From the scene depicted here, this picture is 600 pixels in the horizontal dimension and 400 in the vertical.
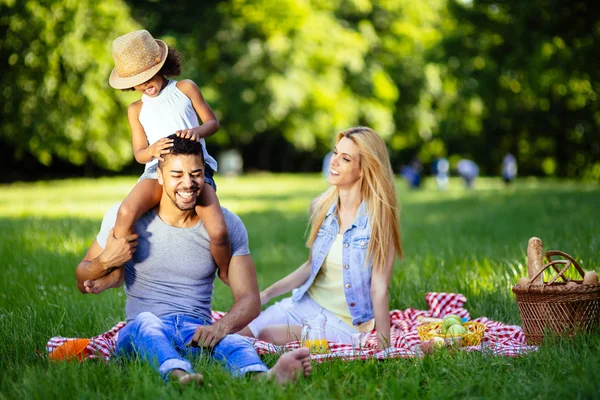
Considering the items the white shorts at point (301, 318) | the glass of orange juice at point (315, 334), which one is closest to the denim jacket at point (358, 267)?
the white shorts at point (301, 318)

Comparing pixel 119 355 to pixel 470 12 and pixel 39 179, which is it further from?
pixel 39 179

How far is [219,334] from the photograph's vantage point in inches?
172

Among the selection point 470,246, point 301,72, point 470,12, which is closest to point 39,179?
point 301,72

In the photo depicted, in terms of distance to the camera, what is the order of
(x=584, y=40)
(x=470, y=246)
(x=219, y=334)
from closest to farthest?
(x=219, y=334) < (x=470, y=246) < (x=584, y=40)

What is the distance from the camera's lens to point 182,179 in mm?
4543

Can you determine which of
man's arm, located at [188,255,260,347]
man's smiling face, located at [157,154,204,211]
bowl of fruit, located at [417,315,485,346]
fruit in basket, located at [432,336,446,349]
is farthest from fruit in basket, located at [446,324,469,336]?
man's smiling face, located at [157,154,204,211]

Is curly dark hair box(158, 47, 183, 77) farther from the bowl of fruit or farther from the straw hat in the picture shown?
the bowl of fruit

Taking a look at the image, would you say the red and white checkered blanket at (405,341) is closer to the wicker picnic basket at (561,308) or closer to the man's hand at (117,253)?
the wicker picnic basket at (561,308)

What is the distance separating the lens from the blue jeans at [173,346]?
3934 mm

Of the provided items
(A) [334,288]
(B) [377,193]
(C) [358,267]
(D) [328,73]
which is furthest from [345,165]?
(D) [328,73]

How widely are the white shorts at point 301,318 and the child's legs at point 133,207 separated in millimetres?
1369

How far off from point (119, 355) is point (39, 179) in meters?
34.7

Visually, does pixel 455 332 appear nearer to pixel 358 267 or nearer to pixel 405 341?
pixel 405 341

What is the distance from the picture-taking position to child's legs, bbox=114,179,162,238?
14.9 feet
